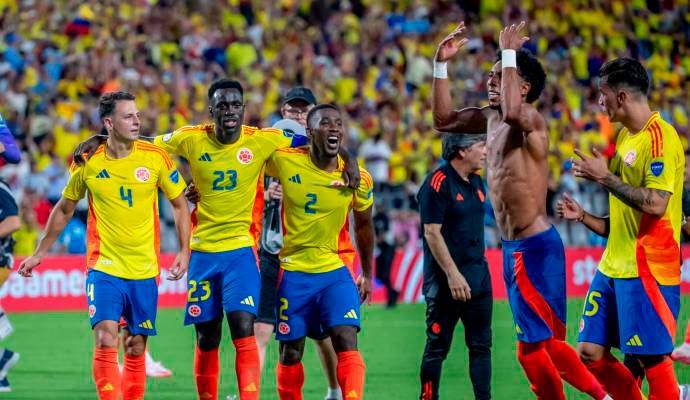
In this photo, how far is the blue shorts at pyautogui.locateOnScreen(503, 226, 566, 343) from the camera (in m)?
8.14

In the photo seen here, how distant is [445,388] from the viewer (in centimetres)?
1113

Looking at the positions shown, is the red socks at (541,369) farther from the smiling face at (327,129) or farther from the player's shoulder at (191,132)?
the player's shoulder at (191,132)

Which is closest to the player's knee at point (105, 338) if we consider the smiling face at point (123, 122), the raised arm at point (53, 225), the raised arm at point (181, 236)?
the raised arm at point (181, 236)

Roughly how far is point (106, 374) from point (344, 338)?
1.73 metres

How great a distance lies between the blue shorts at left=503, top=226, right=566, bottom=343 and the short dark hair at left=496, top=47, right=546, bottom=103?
98 cm

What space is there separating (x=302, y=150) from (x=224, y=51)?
16691 mm

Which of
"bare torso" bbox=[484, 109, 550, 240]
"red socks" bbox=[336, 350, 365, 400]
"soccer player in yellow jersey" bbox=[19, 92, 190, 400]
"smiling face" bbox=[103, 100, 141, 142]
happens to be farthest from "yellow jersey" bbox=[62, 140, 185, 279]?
"bare torso" bbox=[484, 109, 550, 240]

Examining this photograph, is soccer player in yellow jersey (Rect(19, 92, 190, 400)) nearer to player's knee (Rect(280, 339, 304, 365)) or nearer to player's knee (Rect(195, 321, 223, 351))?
player's knee (Rect(195, 321, 223, 351))

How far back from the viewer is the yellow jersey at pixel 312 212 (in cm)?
875

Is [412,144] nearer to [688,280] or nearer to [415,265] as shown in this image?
[415,265]

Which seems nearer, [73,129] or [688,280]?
[688,280]

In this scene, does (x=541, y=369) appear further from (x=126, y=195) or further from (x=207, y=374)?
(x=126, y=195)

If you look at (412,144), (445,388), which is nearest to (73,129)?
(412,144)

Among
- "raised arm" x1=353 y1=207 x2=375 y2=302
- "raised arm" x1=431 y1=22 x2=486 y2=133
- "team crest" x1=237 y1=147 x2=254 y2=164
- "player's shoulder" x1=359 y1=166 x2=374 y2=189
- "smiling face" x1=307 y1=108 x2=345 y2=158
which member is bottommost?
"raised arm" x1=353 y1=207 x2=375 y2=302
